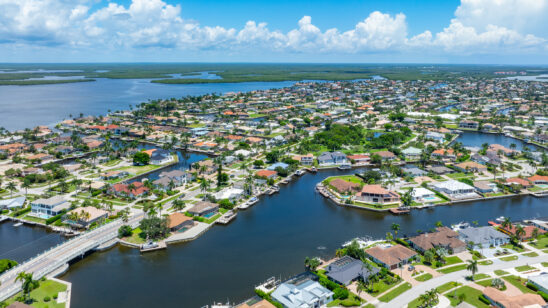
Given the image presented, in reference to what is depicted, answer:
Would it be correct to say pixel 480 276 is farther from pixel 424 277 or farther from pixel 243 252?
pixel 243 252

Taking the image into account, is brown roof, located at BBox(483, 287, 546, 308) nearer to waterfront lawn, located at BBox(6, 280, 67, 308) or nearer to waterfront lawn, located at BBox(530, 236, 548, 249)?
waterfront lawn, located at BBox(530, 236, 548, 249)

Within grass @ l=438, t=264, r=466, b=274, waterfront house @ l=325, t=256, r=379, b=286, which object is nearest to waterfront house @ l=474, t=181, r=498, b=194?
grass @ l=438, t=264, r=466, b=274

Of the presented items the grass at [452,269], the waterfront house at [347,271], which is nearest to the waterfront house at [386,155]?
the grass at [452,269]

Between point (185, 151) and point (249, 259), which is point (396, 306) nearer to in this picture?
point (249, 259)

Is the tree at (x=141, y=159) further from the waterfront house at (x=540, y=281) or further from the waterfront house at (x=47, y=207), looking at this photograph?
the waterfront house at (x=540, y=281)

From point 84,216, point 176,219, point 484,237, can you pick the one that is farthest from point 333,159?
point 84,216

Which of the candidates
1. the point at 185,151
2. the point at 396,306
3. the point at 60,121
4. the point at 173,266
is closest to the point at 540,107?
the point at 185,151

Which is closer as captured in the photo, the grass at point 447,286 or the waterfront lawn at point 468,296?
the waterfront lawn at point 468,296
